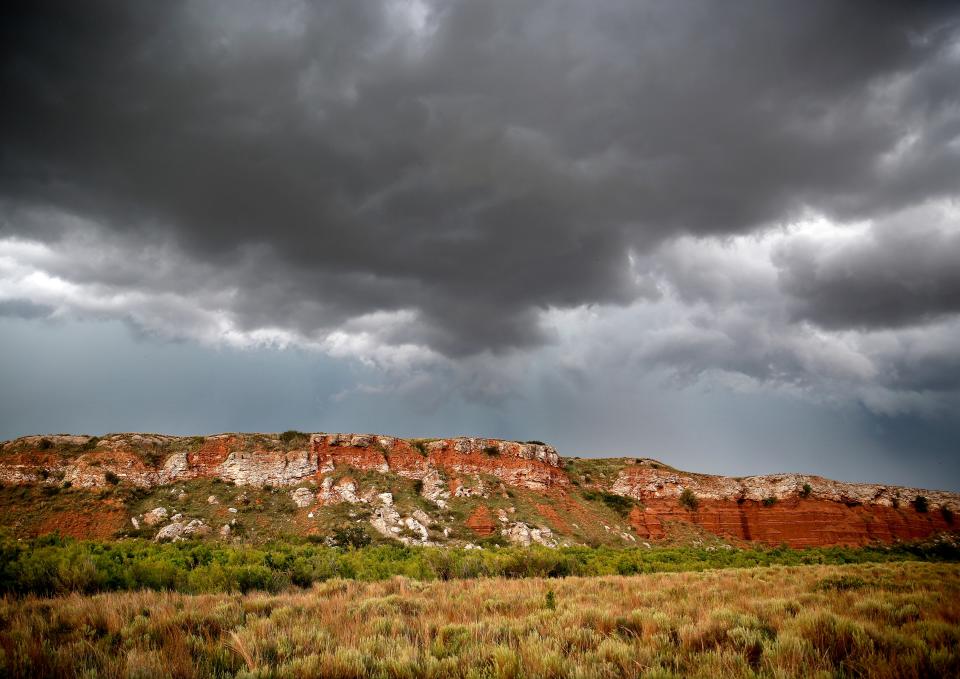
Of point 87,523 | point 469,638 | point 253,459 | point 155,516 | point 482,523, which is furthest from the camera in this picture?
point 253,459

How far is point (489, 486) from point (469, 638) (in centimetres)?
6007

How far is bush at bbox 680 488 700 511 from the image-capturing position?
73688 mm

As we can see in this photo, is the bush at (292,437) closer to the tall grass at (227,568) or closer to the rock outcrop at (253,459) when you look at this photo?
the rock outcrop at (253,459)

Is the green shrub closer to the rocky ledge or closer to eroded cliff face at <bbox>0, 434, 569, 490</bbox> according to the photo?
the rocky ledge

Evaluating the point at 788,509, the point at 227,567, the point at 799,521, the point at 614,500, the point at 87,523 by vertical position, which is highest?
the point at 227,567

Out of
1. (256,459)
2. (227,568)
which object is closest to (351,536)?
(256,459)

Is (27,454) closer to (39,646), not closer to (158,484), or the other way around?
(158,484)

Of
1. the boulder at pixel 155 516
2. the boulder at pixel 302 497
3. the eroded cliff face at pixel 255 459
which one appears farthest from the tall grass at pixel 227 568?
the eroded cliff face at pixel 255 459

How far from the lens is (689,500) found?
7431cm

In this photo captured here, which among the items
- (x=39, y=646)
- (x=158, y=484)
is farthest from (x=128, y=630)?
(x=158, y=484)

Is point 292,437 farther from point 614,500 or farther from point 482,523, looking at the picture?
point 614,500

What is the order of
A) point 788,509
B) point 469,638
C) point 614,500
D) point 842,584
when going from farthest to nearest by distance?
point 614,500
point 788,509
point 842,584
point 469,638

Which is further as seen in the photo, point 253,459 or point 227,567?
point 253,459

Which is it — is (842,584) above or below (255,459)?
below
